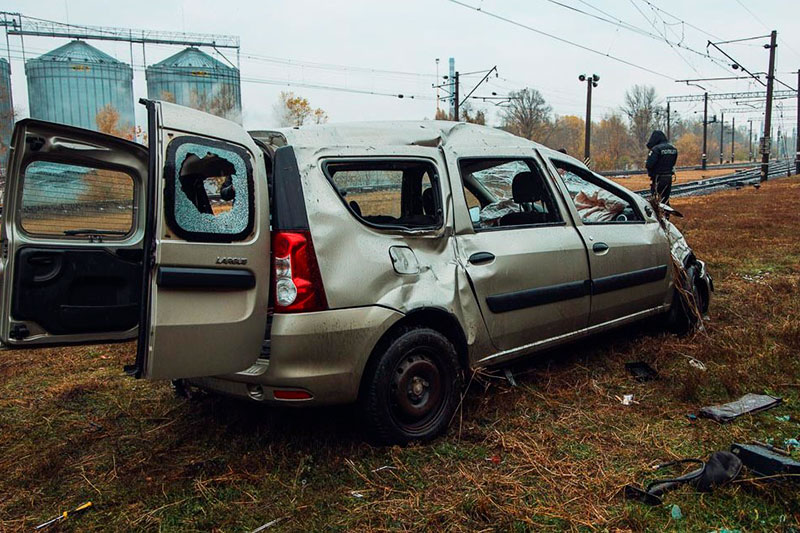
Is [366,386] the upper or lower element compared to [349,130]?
lower

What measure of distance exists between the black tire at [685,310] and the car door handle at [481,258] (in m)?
2.20

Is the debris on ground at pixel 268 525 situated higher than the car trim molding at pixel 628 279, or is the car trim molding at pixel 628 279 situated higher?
the car trim molding at pixel 628 279

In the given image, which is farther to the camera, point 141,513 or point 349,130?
point 349,130

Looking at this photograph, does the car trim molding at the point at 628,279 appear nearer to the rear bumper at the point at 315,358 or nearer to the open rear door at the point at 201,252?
the rear bumper at the point at 315,358

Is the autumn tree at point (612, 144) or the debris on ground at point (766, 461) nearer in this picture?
the debris on ground at point (766, 461)

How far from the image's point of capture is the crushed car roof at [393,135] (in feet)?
11.1

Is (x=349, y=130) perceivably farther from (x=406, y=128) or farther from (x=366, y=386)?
(x=366, y=386)

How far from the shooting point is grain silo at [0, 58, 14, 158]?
3938 centimetres

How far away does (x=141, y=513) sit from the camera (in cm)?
285

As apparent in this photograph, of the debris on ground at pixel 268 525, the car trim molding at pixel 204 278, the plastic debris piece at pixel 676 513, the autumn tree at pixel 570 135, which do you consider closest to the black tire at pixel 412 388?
the debris on ground at pixel 268 525

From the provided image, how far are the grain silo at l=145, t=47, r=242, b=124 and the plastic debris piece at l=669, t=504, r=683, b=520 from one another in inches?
2430

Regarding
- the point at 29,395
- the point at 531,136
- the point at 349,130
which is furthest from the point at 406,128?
the point at 531,136

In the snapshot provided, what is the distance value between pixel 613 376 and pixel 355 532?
8.10ft

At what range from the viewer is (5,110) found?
43375 millimetres
